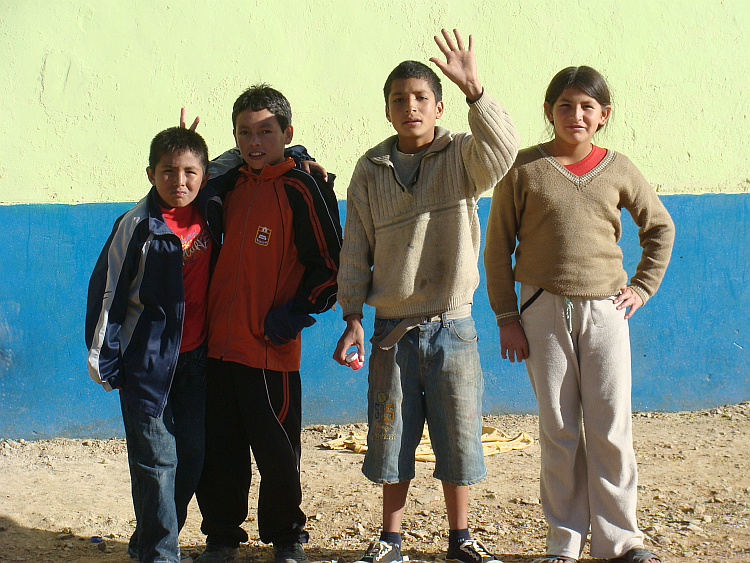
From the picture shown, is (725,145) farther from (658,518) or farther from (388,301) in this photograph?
(388,301)

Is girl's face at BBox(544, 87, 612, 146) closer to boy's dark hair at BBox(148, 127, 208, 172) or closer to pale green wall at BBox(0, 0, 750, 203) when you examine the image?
boy's dark hair at BBox(148, 127, 208, 172)

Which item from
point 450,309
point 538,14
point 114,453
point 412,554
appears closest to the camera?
point 450,309

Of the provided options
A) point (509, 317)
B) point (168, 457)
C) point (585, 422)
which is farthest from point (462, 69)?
point (168, 457)

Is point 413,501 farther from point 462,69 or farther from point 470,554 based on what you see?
point 462,69

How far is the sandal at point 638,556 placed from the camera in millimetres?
2432

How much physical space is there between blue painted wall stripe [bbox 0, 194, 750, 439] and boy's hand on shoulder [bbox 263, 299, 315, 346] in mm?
1628

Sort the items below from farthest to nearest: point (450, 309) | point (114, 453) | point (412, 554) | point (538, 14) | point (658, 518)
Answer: point (538, 14)
point (114, 453)
point (658, 518)
point (412, 554)
point (450, 309)

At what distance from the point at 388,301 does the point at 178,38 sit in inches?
94.7

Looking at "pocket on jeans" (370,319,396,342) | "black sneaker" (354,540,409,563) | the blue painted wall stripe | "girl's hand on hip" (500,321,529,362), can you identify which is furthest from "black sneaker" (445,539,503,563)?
the blue painted wall stripe

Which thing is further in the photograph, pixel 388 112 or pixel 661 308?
pixel 661 308

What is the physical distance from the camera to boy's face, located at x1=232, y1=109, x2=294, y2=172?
259 cm

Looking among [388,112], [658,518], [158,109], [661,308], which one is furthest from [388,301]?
Answer: [661,308]

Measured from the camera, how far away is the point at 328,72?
13.5ft

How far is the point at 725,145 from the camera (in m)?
4.37
